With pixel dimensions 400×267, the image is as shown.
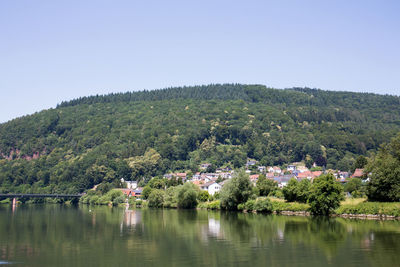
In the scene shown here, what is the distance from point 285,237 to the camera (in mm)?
48750

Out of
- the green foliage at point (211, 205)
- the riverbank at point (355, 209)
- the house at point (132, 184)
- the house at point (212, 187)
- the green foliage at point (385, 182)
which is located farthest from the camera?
the house at point (132, 184)

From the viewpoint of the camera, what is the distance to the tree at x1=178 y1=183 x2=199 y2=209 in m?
106

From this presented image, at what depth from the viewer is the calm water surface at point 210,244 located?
36062 mm

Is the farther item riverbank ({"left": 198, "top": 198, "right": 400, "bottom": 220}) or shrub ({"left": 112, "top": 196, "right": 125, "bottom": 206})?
shrub ({"left": 112, "top": 196, "right": 125, "bottom": 206})

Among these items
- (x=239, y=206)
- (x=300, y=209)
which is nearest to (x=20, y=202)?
(x=239, y=206)

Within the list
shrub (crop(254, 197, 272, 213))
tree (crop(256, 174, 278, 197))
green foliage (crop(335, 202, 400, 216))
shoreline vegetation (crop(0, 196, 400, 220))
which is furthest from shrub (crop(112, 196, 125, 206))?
green foliage (crop(335, 202, 400, 216))

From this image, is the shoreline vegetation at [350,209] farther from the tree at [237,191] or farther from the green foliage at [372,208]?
the tree at [237,191]

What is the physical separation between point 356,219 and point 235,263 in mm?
38816

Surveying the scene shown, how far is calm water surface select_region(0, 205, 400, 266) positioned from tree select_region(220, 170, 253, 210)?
77.7 ft

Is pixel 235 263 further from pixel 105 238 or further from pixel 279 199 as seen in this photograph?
pixel 279 199

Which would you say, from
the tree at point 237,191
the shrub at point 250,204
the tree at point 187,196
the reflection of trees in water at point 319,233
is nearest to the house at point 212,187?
the tree at point 187,196

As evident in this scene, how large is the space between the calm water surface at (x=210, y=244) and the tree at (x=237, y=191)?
23672 millimetres

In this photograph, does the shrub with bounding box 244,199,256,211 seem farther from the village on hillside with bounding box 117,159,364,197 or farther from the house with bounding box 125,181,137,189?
the house with bounding box 125,181,137,189

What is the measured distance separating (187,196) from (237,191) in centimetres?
1972
